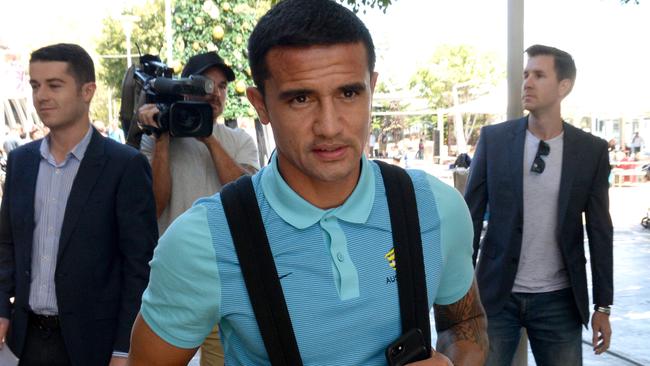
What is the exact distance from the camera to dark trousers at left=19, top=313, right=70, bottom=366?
11.1ft

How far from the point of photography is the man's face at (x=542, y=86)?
13.2ft

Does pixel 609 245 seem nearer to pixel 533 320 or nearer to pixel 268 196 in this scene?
pixel 533 320

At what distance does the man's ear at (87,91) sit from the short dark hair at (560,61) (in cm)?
221

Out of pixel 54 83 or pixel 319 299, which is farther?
pixel 54 83

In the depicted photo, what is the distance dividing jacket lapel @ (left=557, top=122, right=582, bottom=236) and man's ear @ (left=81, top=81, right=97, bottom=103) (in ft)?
7.34

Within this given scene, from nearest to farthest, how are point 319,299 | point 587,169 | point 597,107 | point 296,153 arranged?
1. point 319,299
2. point 296,153
3. point 587,169
4. point 597,107

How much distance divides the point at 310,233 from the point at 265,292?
0.55 feet

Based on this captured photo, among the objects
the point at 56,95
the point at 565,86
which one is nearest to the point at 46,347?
the point at 56,95

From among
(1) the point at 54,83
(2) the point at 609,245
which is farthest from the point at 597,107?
(1) the point at 54,83

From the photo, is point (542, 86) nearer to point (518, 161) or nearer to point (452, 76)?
point (518, 161)

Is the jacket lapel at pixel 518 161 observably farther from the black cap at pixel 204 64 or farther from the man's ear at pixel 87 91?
the man's ear at pixel 87 91

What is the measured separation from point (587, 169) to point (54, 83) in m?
2.50

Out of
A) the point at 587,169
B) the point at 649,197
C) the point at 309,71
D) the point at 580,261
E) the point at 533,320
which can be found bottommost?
the point at 649,197

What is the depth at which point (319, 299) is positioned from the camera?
5.35 ft
